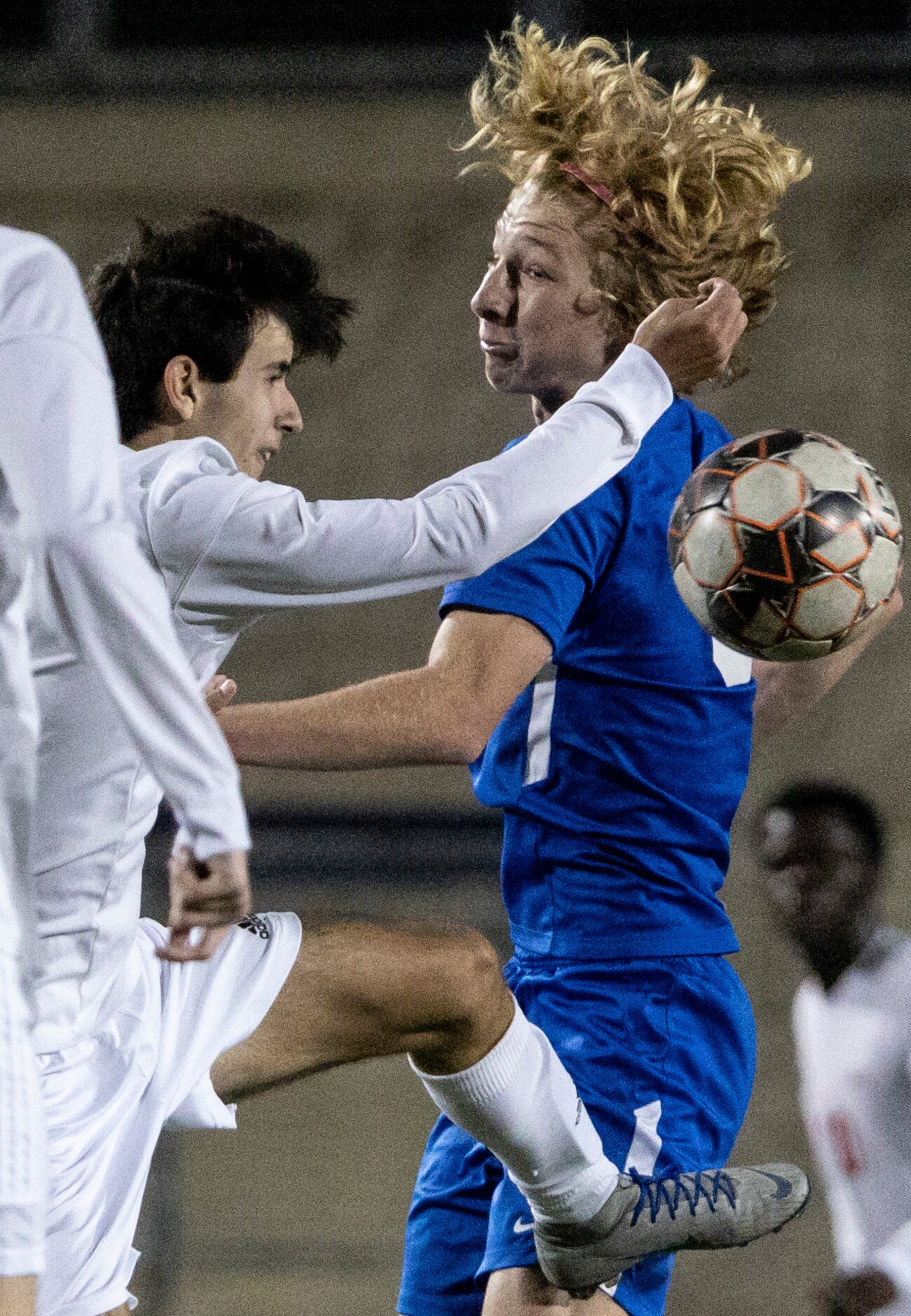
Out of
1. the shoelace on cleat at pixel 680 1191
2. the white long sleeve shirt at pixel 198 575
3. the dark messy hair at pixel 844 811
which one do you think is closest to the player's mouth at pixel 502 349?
the white long sleeve shirt at pixel 198 575

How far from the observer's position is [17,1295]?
150 cm

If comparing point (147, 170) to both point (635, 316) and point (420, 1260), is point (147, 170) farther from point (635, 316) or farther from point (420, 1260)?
point (420, 1260)

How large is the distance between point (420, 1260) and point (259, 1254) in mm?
3808

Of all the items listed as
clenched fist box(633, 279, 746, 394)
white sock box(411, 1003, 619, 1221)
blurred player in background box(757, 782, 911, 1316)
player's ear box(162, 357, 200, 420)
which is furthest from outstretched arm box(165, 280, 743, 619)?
blurred player in background box(757, 782, 911, 1316)

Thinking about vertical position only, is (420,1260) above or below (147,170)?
below

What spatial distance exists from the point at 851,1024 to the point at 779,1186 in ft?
4.81

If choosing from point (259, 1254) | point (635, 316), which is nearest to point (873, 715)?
point (259, 1254)

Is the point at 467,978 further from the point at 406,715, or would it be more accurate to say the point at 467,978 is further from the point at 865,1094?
the point at 865,1094

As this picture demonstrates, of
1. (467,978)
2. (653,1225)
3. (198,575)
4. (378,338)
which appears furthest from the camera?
(378,338)

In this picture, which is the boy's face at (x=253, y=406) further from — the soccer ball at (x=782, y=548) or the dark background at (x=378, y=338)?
the dark background at (x=378, y=338)

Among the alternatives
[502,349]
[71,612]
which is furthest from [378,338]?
[71,612]

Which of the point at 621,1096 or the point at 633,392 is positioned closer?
the point at 633,392

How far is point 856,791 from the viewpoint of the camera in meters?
5.80

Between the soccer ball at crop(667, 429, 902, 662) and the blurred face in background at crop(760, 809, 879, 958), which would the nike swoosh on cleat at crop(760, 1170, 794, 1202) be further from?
the blurred face in background at crop(760, 809, 879, 958)
